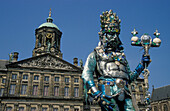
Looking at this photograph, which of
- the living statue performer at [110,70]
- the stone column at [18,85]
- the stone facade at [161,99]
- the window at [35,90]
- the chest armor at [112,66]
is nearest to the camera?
the living statue performer at [110,70]

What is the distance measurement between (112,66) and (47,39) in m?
32.6

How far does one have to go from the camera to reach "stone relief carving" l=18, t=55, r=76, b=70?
3155cm

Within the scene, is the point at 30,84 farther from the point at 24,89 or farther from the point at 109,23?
the point at 109,23

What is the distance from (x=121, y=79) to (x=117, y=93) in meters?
0.40

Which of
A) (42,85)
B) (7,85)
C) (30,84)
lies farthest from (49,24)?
(7,85)

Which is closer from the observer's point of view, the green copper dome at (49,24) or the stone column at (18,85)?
the stone column at (18,85)

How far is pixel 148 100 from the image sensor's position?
4.18 m

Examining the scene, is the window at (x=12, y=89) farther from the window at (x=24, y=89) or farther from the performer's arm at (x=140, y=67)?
the performer's arm at (x=140, y=67)

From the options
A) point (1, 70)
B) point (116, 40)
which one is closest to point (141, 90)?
point (1, 70)

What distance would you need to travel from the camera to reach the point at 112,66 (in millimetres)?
4680

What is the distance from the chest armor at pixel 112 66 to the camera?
4.58m

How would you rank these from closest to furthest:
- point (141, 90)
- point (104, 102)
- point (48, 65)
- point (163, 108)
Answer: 1. point (104, 102)
2. point (48, 65)
3. point (141, 90)
4. point (163, 108)

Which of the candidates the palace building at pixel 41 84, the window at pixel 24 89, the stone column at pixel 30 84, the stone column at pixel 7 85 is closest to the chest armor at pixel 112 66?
the palace building at pixel 41 84

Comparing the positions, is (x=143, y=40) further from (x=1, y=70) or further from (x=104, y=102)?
(x=1, y=70)
